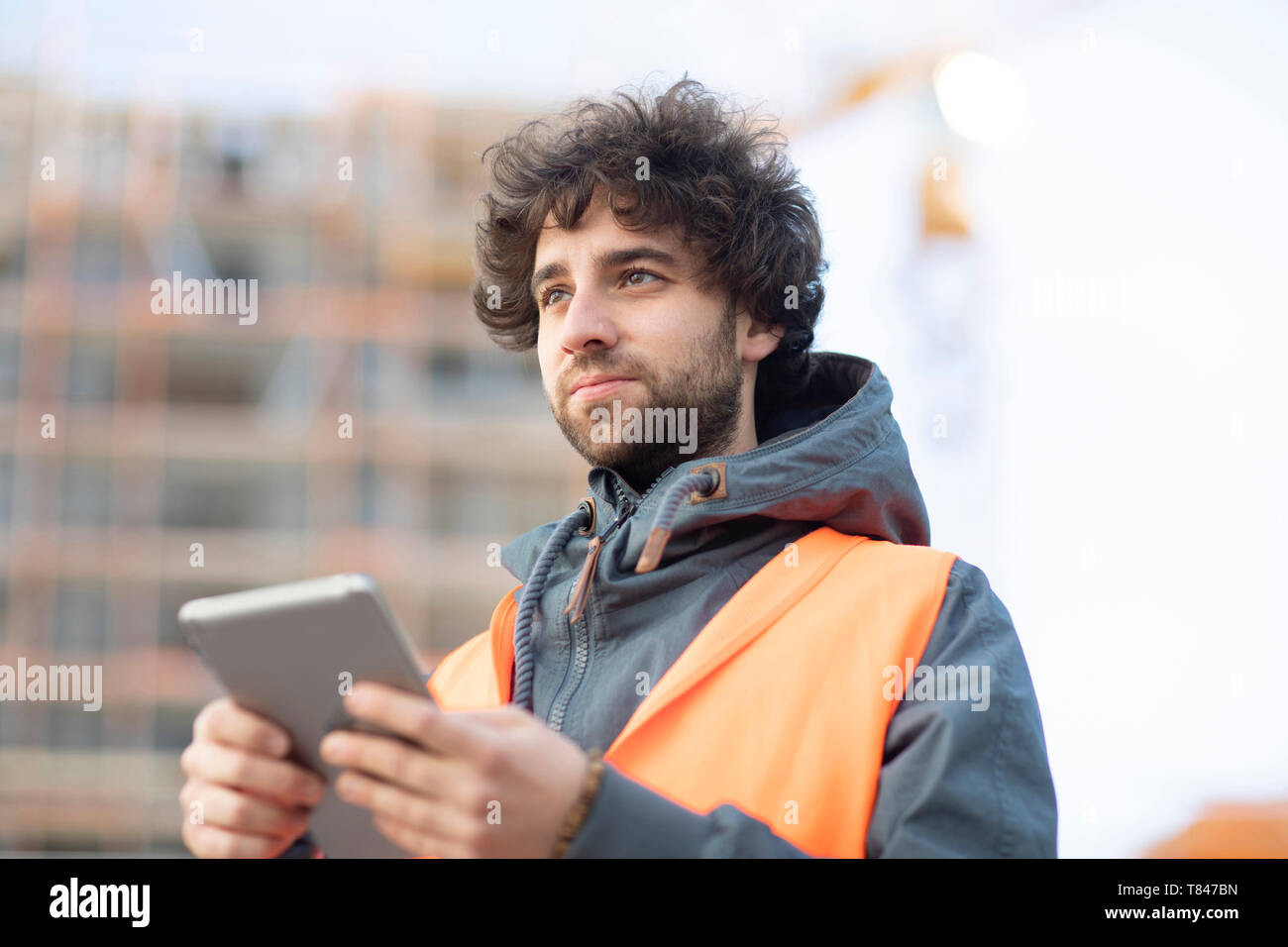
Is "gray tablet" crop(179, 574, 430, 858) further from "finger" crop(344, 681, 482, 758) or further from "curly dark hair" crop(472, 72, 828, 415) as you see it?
"curly dark hair" crop(472, 72, 828, 415)

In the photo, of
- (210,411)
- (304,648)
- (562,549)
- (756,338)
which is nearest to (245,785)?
(304,648)

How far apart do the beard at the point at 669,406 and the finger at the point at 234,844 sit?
4.00ft

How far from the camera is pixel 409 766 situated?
146 centimetres

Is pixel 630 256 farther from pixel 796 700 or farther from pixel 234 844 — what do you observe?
pixel 234 844

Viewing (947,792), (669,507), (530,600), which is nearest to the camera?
(947,792)

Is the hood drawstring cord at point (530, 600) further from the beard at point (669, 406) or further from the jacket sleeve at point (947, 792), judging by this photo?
the jacket sleeve at point (947, 792)

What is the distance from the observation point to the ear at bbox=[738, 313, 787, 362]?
304 cm

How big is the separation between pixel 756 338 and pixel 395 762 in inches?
73.0

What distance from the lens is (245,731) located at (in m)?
1.63

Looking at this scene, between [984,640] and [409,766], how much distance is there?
3.59 feet

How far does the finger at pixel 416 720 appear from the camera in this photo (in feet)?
4.66

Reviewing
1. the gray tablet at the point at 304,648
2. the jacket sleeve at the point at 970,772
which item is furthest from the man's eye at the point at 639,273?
the gray tablet at the point at 304,648

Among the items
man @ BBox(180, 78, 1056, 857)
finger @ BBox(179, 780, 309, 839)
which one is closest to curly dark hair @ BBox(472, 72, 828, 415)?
man @ BBox(180, 78, 1056, 857)

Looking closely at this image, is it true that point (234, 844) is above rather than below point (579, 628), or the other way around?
below
